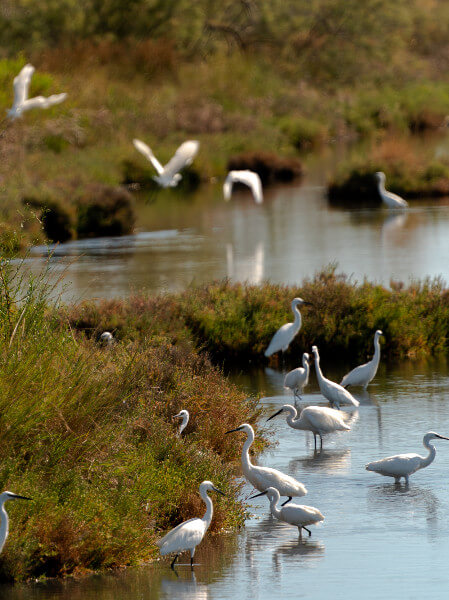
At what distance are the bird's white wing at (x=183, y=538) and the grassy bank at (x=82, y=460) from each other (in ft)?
0.85

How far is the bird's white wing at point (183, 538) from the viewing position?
9.22 metres

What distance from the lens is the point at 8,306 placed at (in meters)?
11.0

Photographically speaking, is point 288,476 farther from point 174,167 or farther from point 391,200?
point 391,200

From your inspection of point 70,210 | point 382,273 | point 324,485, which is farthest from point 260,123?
point 324,485

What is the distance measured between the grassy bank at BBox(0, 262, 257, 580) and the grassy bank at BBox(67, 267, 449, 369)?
582 cm

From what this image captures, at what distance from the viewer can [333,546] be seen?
397 inches

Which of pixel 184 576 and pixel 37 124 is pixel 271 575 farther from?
pixel 37 124

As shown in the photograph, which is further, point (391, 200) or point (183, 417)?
point (391, 200)

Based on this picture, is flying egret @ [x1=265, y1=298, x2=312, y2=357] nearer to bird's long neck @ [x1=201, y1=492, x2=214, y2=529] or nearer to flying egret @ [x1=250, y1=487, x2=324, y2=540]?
flying egret @ [x1=250, y1=487, x2=324, y2=540]

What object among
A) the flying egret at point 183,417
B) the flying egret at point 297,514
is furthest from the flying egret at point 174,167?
the flying egret at point 297,514

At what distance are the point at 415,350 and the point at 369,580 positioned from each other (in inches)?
373

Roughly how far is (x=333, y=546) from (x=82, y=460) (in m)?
2.12

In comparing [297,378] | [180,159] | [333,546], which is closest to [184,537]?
[333,546]

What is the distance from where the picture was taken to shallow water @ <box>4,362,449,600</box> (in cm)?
904
